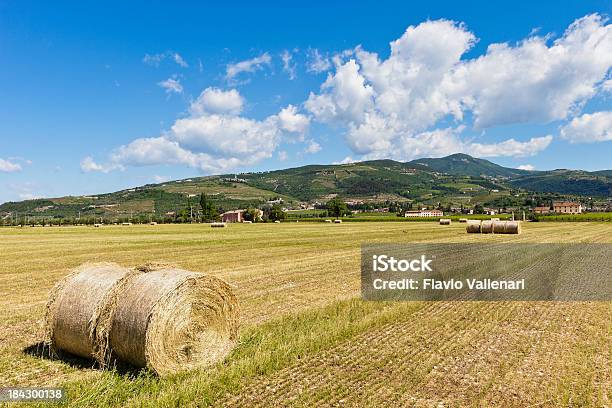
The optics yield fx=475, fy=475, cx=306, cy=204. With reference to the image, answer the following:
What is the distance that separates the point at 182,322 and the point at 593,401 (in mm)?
6696

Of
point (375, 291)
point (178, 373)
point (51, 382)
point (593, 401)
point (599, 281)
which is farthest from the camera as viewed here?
point (599, 281)

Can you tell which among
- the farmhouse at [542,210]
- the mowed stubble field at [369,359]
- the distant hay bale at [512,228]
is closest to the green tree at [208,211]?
the distant hay bale at [512,228]

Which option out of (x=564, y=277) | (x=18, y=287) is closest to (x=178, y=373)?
(x=18, y=287)

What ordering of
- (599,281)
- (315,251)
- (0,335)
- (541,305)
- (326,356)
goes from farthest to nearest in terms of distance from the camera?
1. (315,251)
2. (599,281)
3. (541,305)
4. (0,335)
5. (326,356)

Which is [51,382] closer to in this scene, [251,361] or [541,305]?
[251,361]

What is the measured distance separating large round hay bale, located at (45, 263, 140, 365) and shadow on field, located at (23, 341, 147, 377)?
131mm

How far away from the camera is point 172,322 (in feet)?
27.5

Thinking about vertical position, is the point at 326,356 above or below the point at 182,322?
below

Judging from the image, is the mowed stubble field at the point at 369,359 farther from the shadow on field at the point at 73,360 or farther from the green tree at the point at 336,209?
the green tree at the point at 336,209

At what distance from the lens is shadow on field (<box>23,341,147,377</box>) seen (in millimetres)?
Result: 8188

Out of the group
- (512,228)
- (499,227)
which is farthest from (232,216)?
(512,228)

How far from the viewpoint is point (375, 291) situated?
1591cm

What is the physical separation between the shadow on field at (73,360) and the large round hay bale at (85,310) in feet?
0.43

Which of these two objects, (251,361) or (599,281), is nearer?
(251,361)
